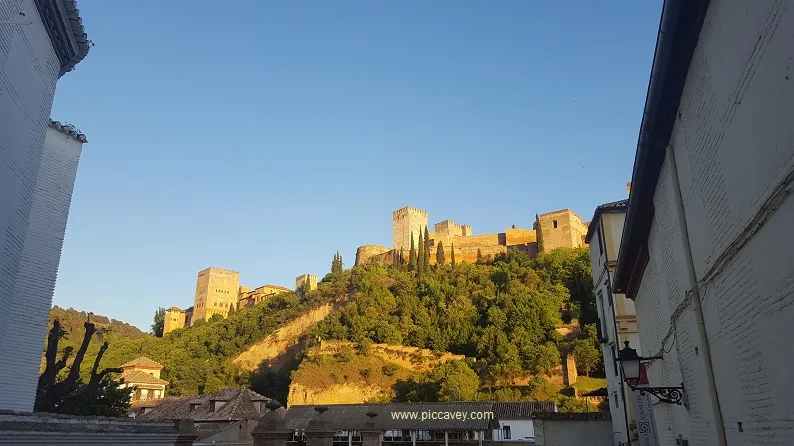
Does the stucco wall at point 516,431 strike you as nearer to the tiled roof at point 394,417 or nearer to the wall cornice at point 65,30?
the tiled roof at point 394,417

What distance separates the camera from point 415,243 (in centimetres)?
8800

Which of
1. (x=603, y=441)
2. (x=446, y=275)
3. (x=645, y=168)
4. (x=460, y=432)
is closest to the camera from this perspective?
(x=645, y=168)

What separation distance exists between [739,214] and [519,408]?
3275 cm

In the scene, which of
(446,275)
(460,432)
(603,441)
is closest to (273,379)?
(446,275)

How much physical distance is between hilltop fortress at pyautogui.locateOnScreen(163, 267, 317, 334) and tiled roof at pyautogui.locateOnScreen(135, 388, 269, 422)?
6890cm

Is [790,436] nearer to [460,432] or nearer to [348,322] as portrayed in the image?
[460,432]

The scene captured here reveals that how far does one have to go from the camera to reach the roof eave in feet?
16.5

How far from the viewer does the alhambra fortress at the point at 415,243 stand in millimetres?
75000

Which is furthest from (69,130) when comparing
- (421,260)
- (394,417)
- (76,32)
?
(421,260)

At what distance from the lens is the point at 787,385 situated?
154 inches

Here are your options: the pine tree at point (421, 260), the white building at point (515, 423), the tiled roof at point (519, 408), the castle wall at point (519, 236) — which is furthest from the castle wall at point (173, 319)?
the white building at point (515, 423)

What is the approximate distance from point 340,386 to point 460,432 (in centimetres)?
2000

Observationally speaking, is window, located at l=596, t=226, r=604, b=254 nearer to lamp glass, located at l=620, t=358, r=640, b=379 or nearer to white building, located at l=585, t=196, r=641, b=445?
white building, located at l=585, t=196, r=641, b=445

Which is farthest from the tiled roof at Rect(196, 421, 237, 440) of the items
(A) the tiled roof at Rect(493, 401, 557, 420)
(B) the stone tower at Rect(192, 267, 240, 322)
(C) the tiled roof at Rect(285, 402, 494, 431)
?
(B) the stone tower at Rect(192, 267, 240, 322)
